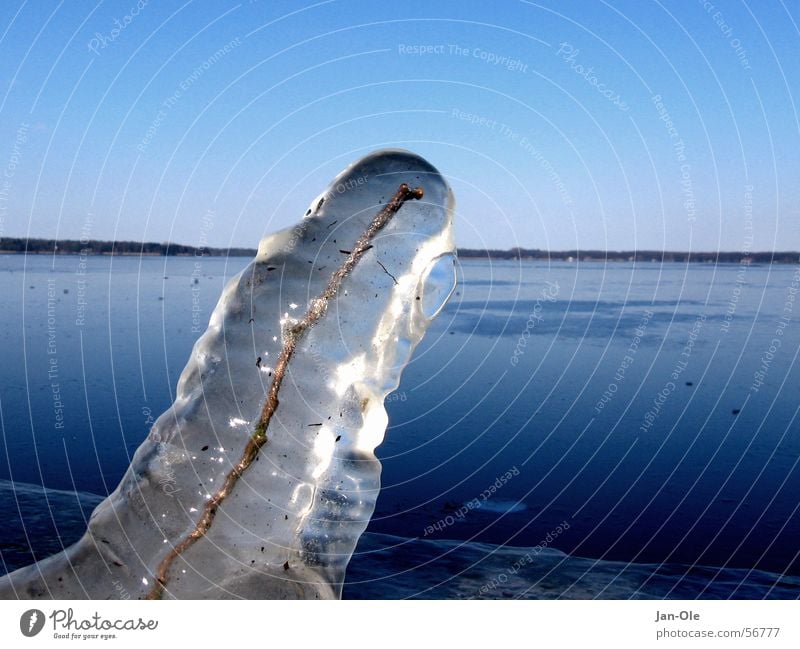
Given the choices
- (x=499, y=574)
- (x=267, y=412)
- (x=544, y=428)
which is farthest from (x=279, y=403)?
(x=544, y=428)

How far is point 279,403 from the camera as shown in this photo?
2.78 metres

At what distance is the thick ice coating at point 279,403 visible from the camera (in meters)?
2.78

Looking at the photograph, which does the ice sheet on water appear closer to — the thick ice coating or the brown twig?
the thick ice coating

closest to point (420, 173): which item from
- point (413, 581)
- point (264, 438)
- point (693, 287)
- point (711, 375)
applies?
point (264, 438)

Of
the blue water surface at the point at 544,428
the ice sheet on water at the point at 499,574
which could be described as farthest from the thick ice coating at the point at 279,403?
the blue water surface at the point at 544,428

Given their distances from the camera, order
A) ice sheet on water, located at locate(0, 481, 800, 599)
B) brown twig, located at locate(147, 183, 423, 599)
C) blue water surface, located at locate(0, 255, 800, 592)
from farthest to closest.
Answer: blue water surface, located at locate(0, 255, 800, 592) → ice sheet on water, located at locate(0, 481, 800, 599) → brown twig, located at locate(147, 183, 423, 599)

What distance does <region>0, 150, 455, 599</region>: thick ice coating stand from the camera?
2781 mm

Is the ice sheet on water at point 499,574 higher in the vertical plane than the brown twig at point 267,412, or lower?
lower

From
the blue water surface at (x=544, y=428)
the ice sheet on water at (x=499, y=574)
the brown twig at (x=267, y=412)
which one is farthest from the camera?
the blue water surface at (x=544, y=428)

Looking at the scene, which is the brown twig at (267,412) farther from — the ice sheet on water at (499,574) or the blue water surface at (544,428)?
the blue water surface at (544,428)

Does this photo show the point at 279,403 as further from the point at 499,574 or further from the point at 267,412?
the point at 499,574

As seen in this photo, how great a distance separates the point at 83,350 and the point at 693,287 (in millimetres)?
16630

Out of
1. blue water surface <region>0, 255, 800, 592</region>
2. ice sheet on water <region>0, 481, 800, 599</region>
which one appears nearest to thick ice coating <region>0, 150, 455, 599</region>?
ice sheet on water <region>0, 481, 800, 599</region>
